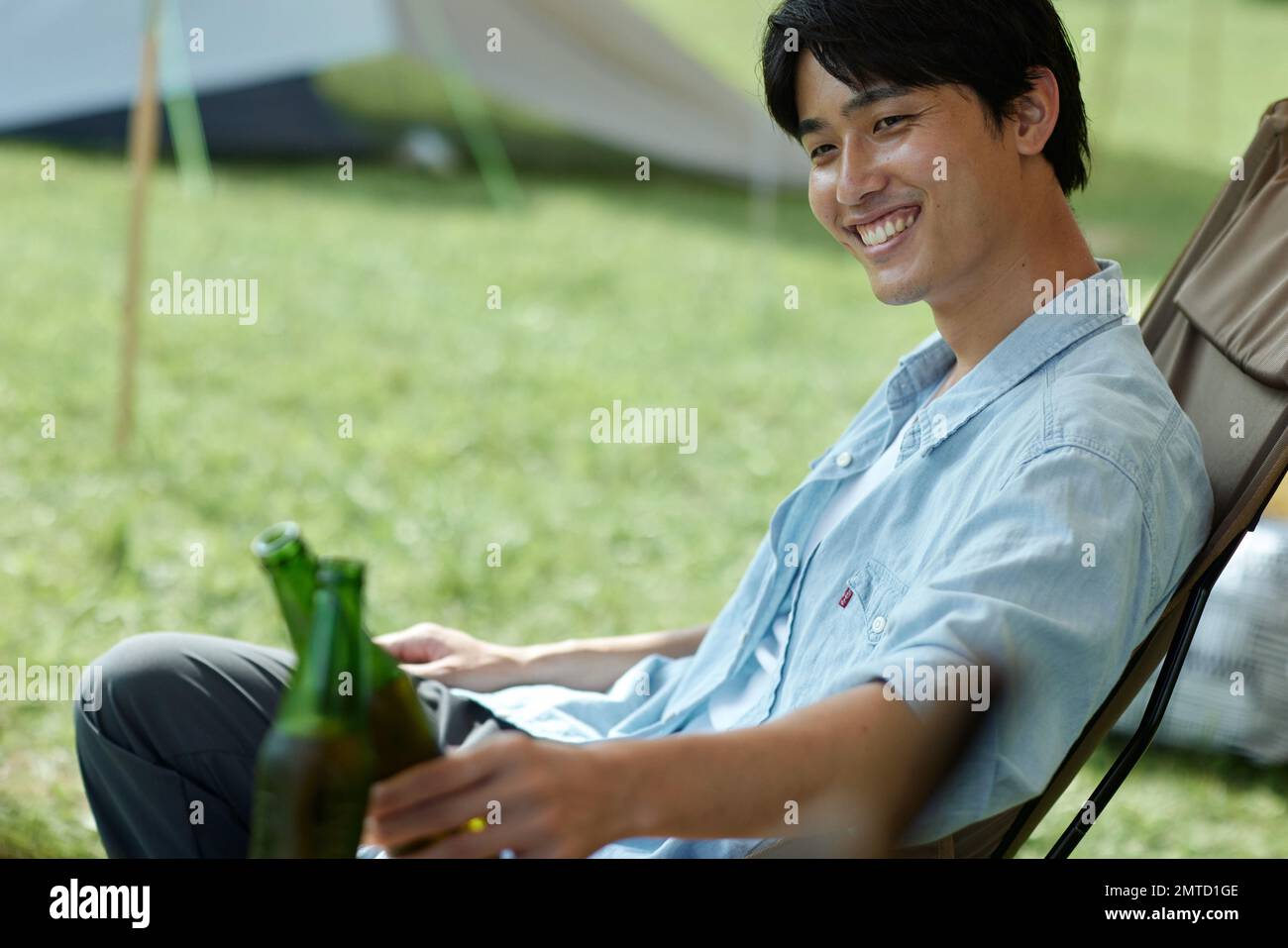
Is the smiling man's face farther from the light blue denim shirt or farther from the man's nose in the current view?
the light blue denim shirt

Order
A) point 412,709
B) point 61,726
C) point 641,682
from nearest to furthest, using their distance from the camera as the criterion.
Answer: point 412,709 → point 641,682 → point 61,726

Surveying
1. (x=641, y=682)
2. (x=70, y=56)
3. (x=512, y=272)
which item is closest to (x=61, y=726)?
(x=641, y=682)

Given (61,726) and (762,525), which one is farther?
(762,525)

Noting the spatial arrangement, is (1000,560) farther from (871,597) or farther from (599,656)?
(599,656)

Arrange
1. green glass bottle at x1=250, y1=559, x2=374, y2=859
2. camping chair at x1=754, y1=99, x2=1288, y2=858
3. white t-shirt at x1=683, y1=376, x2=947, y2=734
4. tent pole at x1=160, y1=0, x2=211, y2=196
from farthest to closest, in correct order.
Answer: tent pole at x1=160, y1=0, x2=211, y2=196 → white t-shirt at x1=683, y1=376, x2=947, y2=734 → camping chair at x1=754, y1=99, x2=1288, y2=858 → green glass bottle at x1=250, y1=559, x2=374, y2=859

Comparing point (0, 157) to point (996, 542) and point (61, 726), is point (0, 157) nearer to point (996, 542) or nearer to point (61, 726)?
point (61, 726)

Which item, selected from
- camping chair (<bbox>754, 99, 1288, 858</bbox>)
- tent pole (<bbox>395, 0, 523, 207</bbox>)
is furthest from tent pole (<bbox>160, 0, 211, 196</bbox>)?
camping chair (<bbox>754, 99, 1288, 858</bbox>)

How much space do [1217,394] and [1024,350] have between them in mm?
406

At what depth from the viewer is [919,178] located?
1.51 metres

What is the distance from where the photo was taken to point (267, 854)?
0.97 metres

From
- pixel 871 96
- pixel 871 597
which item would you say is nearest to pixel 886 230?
pixel 871 96

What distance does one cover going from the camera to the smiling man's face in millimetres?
1505

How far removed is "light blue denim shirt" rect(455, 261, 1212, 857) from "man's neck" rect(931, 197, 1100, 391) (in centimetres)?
4

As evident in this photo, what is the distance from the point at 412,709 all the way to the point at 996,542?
1.67 feet
